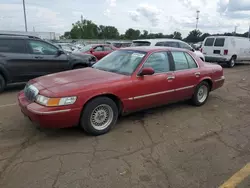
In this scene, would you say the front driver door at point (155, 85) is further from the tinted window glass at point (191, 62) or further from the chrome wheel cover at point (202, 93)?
the chrome wheel cover at point (202, 93)

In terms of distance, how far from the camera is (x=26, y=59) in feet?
24.3

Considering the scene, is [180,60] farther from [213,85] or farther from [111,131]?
[111,131]

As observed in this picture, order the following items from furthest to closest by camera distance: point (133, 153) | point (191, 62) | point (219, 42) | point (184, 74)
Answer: point (219, 42)
point (191, 62)
point (184, 74)
point (133, 153)

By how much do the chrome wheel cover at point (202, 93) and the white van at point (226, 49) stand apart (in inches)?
355

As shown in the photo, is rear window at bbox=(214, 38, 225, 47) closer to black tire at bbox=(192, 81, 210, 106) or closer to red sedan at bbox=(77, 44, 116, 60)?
red sedan at bbox=(77, 44, 116, 60)

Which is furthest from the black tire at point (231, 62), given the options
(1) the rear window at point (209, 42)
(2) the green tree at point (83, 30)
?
(2) the green tree at point (83, 30)

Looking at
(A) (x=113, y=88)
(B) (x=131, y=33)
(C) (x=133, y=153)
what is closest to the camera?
(C) (x=133, y=153)

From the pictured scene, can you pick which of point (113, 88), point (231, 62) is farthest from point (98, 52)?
point (113, 88)

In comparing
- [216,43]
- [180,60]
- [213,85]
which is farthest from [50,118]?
[216,43]

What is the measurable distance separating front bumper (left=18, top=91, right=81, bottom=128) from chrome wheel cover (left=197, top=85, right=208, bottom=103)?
3.44 m

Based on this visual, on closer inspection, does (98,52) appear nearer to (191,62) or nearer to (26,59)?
(26,59)

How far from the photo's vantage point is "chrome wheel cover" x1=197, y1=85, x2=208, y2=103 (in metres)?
6.00

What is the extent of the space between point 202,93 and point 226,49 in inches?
363

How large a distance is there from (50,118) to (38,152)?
534 millimetres
